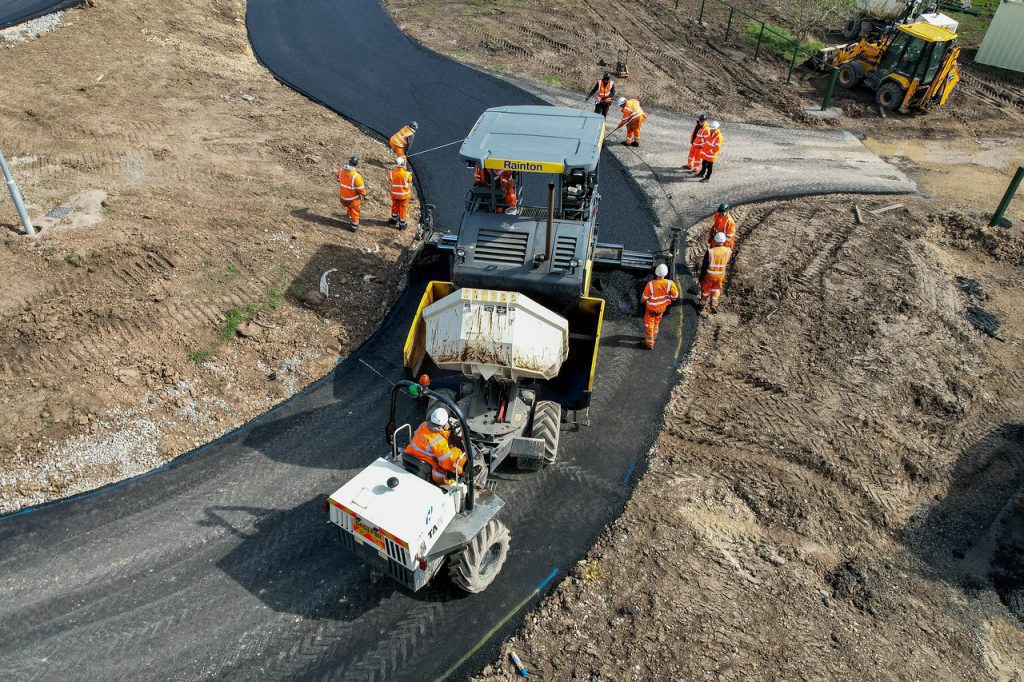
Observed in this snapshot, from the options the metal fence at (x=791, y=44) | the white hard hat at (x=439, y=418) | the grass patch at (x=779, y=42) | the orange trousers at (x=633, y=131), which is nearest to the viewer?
the white hard hat at (x=439, y=418)

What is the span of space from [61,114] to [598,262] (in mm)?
12522

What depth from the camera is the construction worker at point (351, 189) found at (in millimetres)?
12531

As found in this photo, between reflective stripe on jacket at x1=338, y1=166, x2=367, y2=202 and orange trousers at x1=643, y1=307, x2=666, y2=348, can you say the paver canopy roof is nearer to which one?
orange trousers at x1=643, y1=307, x2=666, y2=348

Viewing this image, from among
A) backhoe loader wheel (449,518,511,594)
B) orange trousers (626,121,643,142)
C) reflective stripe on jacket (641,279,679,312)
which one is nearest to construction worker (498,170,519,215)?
reflective stripe on jacket (641,279,679,312)

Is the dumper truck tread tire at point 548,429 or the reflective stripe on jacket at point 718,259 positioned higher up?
the reflective stripe on jacket at point 718,259

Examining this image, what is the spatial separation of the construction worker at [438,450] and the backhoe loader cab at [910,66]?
60.5 ft

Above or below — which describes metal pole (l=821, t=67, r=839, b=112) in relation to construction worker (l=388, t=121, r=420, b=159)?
above

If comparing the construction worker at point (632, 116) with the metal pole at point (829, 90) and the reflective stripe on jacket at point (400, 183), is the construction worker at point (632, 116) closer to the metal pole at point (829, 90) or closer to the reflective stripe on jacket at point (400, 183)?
the reflective stripe on jacket at point (400, 183)

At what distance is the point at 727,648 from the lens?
7.08 meters

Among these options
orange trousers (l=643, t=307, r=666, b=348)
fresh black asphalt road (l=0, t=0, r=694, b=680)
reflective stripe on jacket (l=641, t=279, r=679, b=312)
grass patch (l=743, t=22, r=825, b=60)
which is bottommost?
fresh black asphalt road (l=0, t=0, r=694, b=680)

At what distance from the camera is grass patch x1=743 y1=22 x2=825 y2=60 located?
888 inches

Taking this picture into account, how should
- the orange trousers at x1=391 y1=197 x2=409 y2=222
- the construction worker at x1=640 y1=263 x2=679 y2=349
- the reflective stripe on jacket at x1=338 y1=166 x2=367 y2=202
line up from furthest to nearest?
the orange trousers at x1=391 y1=197 x2=409 y2=222 < the reflective stripe on jacket at x1=338 y1=166 x2=367 y2=202 < the construction worker at x1=640 y1=263 x2=679 y2=349

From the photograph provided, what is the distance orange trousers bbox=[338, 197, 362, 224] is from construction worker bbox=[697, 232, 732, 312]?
20.9ft

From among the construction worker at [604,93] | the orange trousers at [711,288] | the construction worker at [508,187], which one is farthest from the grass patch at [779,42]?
the construction worker at [508,187]
